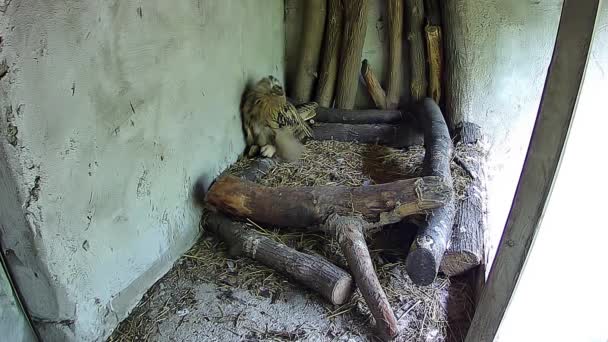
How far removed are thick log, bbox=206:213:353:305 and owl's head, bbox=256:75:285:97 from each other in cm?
109

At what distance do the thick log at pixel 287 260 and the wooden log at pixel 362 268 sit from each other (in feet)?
0.28

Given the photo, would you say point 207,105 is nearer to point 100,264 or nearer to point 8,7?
point 100,264

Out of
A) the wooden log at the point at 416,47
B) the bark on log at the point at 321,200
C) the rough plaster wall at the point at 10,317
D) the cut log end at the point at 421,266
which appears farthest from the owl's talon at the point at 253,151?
the rough plaster wall at the point at 10,317

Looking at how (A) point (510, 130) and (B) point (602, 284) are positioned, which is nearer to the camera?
(B) point (602, 284)

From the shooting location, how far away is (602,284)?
1.68 meters

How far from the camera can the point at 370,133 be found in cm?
356

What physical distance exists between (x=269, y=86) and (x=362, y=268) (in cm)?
177

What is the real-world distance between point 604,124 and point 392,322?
0.99 metres

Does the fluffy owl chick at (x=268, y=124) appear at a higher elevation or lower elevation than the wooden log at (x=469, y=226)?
higher

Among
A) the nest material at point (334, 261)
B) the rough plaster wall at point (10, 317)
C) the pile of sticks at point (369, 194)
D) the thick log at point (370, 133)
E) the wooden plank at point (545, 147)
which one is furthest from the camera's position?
the thick log at point (370, 133)

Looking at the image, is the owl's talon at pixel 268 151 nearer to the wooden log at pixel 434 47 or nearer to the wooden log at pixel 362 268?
the wooden log at pixel 362 268

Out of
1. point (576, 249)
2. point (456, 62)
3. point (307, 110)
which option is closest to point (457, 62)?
point (456, 62)

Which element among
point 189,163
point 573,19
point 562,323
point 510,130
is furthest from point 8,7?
point 510,130

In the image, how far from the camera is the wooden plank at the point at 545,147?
3.73 feet
